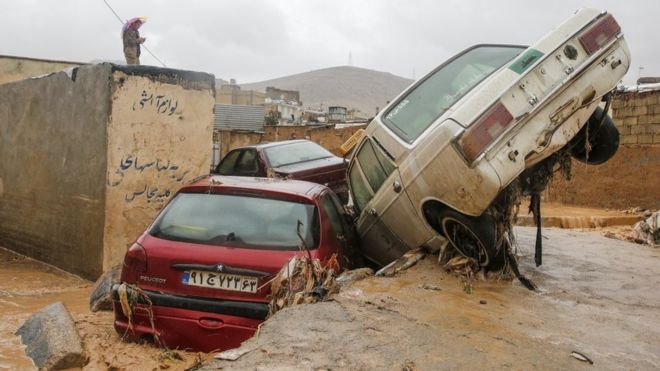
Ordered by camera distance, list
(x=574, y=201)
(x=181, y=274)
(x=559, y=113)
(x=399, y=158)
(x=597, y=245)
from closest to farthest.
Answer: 1. (x=181, y=274)
2. (x=559, y=113)
3. (x=399, y=158)
4. (x=597, y=245)
5. (x=574, y=201)

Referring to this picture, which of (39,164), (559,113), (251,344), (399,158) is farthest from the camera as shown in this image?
(39,164)

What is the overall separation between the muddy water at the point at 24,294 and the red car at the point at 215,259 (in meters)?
1.23

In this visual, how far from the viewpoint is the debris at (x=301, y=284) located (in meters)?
3.68

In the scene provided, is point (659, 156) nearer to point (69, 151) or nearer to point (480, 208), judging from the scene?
point (480, 208)

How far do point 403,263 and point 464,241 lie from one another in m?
0.52

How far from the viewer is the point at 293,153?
33.4ft

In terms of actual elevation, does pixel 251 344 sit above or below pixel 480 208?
below

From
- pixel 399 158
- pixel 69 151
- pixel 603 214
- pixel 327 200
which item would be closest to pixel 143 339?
pixel 327 200

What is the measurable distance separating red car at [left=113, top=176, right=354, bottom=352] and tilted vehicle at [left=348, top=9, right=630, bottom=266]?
0.86 metres

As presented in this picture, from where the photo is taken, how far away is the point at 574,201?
13664 mm

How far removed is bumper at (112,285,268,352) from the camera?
12.4 ft

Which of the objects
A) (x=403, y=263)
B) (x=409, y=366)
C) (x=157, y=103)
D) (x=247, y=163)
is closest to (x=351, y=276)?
(x=403, y=263)

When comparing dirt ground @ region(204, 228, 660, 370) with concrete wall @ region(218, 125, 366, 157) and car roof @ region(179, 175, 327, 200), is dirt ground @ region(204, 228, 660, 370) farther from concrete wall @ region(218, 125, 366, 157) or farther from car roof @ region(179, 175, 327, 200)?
concrete wall @ region(218, 125, 366, 157)

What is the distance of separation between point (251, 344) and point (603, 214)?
10.7 meters
